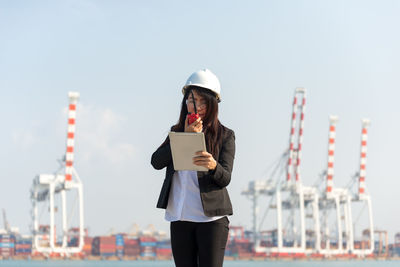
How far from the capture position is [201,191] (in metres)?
2.08

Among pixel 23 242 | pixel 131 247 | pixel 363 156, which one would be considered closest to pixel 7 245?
pixel 23 242

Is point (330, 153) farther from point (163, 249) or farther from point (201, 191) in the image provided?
point (201, 191)

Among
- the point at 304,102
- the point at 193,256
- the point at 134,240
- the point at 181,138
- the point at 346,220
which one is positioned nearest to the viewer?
the point at 181,138

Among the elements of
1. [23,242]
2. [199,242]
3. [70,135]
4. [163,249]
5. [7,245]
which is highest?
[70,135]

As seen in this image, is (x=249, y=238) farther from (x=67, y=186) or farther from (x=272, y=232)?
(x=67, y=186)

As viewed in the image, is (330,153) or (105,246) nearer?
(330,153)

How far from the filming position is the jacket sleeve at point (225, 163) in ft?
6.66

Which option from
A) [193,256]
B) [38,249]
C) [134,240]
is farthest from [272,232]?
[193,256]

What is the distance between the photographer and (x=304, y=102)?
58.8 m

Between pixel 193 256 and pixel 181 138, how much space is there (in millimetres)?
373

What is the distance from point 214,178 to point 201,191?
0.24 feet

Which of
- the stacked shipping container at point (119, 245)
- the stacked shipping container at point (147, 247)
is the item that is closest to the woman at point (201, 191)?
the stacked shipping container at point (119, 245)

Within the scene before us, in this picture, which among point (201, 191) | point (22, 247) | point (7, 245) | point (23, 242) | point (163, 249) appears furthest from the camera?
point (163, 249)

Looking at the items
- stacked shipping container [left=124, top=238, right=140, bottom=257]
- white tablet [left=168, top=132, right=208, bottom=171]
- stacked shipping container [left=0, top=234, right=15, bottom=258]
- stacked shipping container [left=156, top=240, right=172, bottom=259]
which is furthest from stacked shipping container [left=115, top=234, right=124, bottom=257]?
white tablet [left=168, top=132, right=208, bottom=171]
